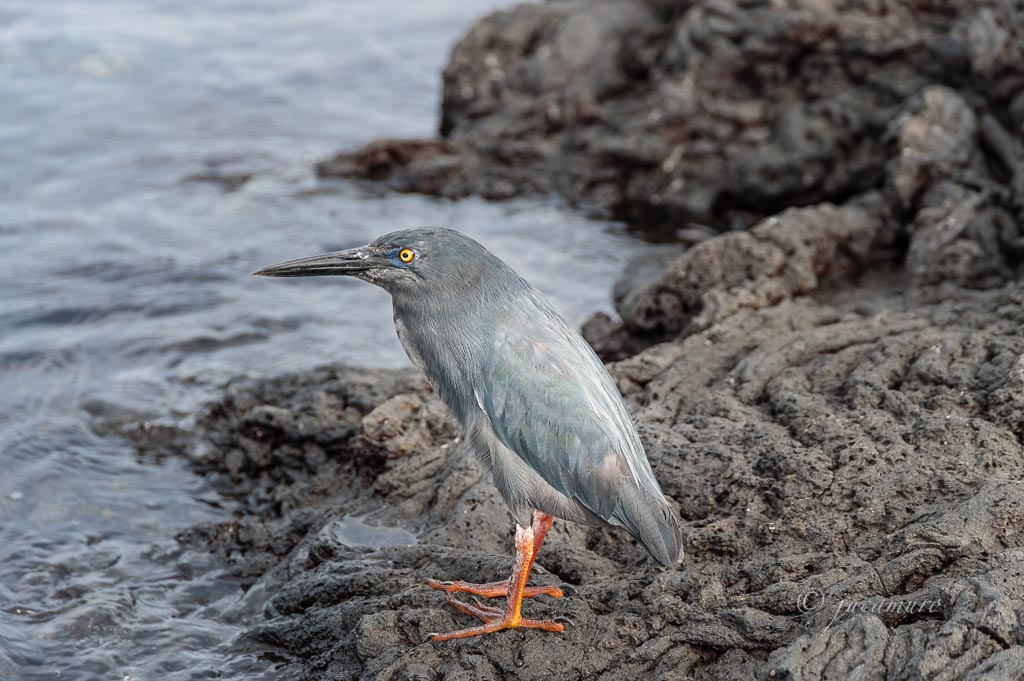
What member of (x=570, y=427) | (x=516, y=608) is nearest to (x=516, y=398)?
(x=570, y=427)

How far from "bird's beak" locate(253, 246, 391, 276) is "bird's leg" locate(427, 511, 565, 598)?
1.22 m

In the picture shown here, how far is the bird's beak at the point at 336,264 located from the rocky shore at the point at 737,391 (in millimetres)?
1215

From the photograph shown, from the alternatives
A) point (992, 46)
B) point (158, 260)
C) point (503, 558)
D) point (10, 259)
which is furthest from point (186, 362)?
point (992, 46)

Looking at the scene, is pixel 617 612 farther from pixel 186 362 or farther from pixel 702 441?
pixel 186 362

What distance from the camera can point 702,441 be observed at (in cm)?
480

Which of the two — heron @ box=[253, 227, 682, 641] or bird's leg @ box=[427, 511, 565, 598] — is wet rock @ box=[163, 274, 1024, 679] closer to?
bird's leg @ box=[427, 511, 565, 598]

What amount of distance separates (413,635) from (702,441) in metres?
1.56

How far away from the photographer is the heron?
4.05 metres

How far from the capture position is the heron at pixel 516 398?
4.05 m

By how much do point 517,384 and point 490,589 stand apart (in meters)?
0.86

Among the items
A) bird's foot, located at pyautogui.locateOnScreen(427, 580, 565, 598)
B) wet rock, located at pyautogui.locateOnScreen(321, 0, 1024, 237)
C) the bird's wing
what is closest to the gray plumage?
the bird's wing

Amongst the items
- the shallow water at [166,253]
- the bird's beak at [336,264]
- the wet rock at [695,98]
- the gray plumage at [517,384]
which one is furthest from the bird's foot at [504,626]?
the wet rock at [695,98]

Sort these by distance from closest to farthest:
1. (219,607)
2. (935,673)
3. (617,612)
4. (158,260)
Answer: (935,673), (617,612), (219,607), (158,260)

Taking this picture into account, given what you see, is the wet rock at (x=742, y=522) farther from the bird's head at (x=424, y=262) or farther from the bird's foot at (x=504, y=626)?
the bird's head at (x=424, y=262)
